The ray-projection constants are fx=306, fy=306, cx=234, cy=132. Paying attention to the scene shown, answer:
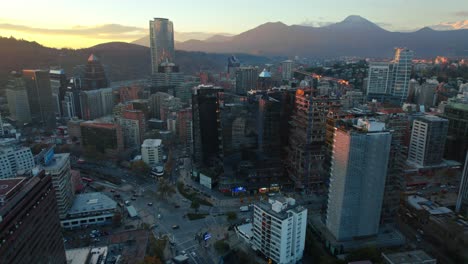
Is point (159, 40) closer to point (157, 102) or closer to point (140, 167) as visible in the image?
point (157, 102)

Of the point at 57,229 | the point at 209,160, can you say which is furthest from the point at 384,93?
the point at 57,229

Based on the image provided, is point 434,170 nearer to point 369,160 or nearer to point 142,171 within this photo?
point 369,160

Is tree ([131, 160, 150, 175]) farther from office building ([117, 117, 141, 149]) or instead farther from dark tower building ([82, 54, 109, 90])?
dark tower building ([82, 54, 109, 90])

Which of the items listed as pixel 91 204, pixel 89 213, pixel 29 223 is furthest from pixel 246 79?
pixel 29 223

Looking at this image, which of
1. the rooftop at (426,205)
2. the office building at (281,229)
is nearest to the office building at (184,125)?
the office building at (281,229)

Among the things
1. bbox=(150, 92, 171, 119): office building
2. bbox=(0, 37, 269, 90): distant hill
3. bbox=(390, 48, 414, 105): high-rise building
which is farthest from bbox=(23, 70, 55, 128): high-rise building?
bbox=(390, 48, 414, 105): high-rise building
